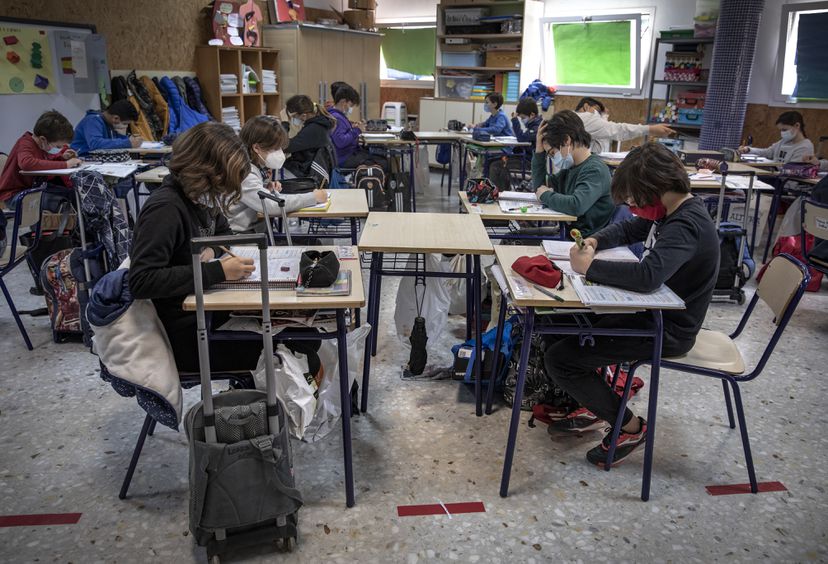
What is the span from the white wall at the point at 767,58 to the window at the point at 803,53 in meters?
0.07

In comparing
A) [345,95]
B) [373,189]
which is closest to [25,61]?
[345,95]

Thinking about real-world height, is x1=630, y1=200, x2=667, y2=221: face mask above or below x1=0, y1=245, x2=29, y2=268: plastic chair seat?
above

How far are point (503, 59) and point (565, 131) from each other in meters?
5.58

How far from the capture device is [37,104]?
5391mm

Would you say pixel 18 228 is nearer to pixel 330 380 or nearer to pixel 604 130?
pixel 330 380

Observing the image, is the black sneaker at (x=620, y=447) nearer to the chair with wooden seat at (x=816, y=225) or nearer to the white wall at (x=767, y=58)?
the chair with wooden seat at (x=816, y=225)

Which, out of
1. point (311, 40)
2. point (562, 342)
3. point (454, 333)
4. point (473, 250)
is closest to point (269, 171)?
point (454, 333)

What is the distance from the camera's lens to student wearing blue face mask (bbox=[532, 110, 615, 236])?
318 centimetres

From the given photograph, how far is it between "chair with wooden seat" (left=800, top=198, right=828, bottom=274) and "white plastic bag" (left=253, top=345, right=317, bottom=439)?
2.99 meters

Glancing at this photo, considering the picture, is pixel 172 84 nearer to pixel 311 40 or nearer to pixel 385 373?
pixel 311 40

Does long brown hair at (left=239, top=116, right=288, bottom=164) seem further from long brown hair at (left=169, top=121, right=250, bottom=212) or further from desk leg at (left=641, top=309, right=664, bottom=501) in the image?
desk leg at (left=641, top=309, right=664, bottom=501)

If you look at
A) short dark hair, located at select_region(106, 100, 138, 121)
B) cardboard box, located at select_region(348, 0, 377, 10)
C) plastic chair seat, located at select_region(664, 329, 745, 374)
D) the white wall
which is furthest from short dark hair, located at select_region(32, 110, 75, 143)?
the white wall

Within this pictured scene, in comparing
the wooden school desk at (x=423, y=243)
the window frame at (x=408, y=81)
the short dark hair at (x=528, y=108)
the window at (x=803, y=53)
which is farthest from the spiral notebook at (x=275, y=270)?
the window frame at (x=408, y=81)

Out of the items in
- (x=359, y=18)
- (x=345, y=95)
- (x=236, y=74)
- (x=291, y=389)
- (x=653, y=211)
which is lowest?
(x=291, y=389)
